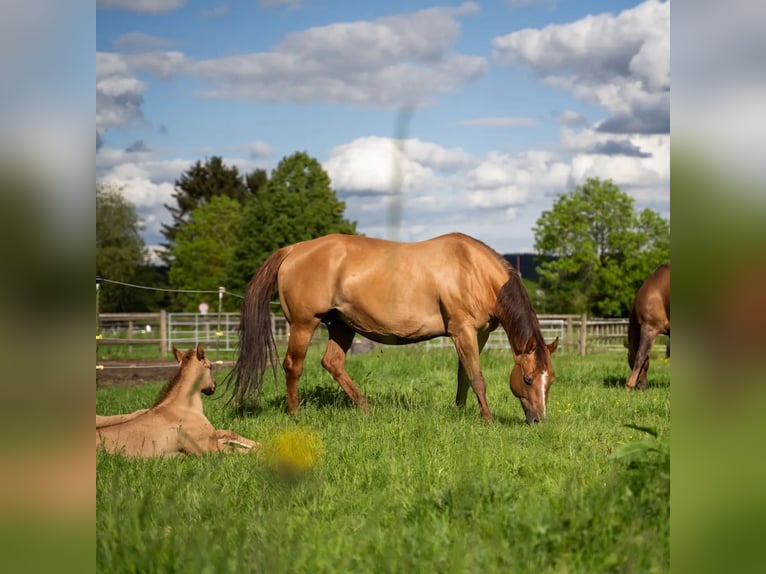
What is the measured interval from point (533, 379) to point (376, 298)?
2305 mm

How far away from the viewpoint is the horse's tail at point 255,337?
9148 millimetres

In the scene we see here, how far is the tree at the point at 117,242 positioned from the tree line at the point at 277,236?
0.08m

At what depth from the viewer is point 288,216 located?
4806 cm

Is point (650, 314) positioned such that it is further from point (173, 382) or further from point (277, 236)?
point (277, 236)

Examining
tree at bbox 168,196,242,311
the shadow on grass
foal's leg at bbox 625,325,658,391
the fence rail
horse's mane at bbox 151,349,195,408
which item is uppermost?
tree at bbox 168,196,242,311

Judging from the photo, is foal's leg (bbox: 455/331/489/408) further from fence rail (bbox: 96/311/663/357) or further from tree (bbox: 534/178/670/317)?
tree (bbox: 534/178/670/317)

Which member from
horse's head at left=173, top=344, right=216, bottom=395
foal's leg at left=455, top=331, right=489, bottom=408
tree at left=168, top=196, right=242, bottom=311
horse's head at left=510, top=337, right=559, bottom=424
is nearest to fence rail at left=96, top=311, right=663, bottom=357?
foal's leg at left=455, top=331, right=489, bottom=408

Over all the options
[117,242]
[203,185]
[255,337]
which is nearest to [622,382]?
[255,337]

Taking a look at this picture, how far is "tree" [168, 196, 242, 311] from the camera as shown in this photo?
61.0 meters

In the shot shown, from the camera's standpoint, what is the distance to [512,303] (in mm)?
9023

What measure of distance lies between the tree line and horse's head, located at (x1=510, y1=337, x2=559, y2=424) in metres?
39.3

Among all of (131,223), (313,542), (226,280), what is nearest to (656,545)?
(313,542)
